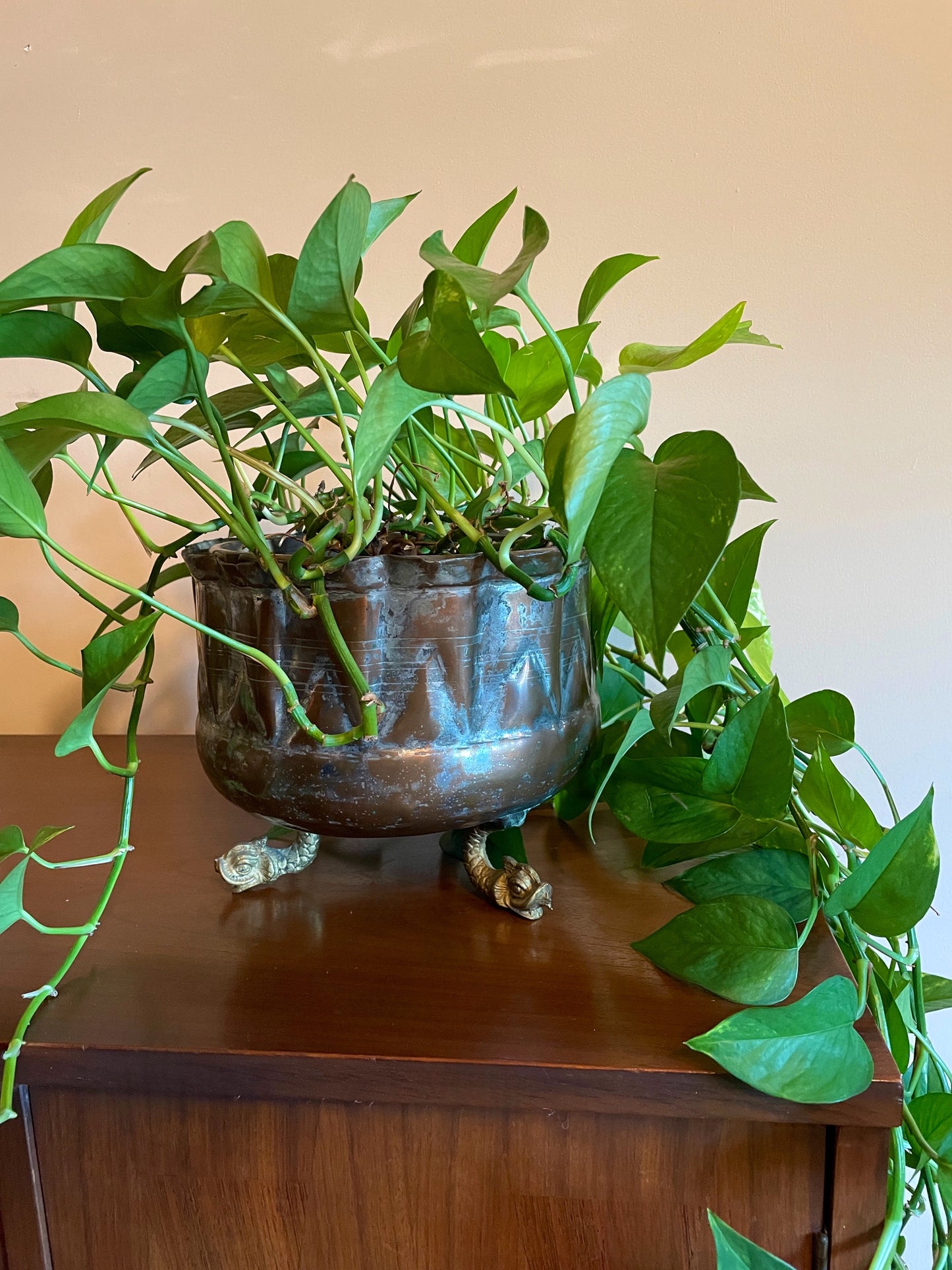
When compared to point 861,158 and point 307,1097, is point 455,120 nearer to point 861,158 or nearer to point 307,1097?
point 861,158

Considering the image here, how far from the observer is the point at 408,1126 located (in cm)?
40

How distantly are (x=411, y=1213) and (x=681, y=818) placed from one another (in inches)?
10.5

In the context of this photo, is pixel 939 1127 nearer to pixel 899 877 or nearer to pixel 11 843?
pixel 899 877

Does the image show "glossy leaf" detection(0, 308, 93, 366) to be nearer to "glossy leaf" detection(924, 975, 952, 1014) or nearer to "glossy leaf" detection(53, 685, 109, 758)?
"glossy leaf" detection(53, 685, 109, 758)

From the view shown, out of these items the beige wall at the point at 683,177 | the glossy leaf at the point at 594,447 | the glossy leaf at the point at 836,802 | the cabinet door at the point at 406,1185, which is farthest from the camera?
the beige wall at the point at 683,177

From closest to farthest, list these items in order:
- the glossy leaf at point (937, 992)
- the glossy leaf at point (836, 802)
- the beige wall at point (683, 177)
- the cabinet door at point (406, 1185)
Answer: the cabinet door at point (406, 1185) → the glossy leaf at point (836, 802) → the glossy leaf at point (937, 992) → the beige wall at point (683, 177)

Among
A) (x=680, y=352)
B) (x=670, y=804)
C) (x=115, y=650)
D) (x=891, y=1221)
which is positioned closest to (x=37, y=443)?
(x=115, y=650)

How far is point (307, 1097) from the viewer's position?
396 millimetres

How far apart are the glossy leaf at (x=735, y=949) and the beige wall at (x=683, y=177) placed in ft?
1.52

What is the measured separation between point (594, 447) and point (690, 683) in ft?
0.64

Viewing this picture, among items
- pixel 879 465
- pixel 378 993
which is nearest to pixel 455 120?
pixel 879 465

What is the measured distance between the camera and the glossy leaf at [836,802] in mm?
502

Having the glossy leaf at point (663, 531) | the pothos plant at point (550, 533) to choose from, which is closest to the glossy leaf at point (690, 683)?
the pothos plant at point (550, 533)

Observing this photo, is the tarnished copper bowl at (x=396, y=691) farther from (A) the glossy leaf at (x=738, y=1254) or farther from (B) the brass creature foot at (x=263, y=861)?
(A) the glossy leaf at (x=738, y=1254)
